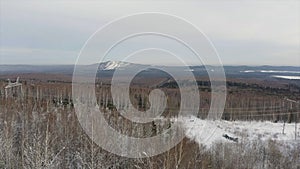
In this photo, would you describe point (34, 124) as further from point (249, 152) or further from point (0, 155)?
point (249, 152)

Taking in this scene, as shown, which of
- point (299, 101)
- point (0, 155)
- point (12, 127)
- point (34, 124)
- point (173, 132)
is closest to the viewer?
point (173, 132)

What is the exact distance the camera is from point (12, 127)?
19.2 m

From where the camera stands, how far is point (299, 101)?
5253 centimetres

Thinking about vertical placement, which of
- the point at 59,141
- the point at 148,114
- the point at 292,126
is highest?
the point at 148,114

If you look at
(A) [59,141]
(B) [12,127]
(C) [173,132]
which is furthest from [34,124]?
(C) [173,132]

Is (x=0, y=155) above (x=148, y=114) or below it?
below

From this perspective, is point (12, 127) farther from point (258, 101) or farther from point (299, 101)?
point (299, 101)

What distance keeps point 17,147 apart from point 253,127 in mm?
27099

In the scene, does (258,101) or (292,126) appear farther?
(258,101)

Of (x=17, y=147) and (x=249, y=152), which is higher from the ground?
(x=17, y=147)

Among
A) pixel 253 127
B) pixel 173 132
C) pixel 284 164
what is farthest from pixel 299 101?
pixel 173 132

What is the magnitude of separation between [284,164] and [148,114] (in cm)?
1085

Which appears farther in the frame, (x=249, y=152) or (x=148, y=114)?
(x=249, y=152)

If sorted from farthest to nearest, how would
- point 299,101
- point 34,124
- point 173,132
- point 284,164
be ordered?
point 299,101, point 284,164, point 34,124, point 173,132
